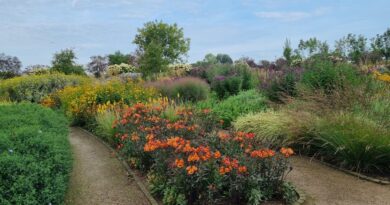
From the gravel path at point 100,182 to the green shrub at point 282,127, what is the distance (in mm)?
2352

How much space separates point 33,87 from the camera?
52.8ft

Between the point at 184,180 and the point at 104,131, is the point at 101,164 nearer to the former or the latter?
the point at 104,131

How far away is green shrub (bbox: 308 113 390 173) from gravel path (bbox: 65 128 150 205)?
2.98 meters

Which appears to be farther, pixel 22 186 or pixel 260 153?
pixel 260 153

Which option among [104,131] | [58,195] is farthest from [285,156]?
[104,131]

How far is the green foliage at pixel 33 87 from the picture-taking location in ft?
52.6

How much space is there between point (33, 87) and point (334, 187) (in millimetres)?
13829

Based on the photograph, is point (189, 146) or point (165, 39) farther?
point (165, 39)

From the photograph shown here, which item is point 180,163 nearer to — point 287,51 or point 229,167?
point 229,167

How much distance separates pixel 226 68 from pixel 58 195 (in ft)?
50.6

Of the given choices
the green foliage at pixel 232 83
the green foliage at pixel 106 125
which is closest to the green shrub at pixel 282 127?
the green foliage at pixel 106 125

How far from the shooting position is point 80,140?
900cm

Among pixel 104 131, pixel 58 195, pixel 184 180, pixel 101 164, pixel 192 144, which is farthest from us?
pixel 104 131

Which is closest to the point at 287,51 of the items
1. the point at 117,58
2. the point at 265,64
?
the point at 265,64
